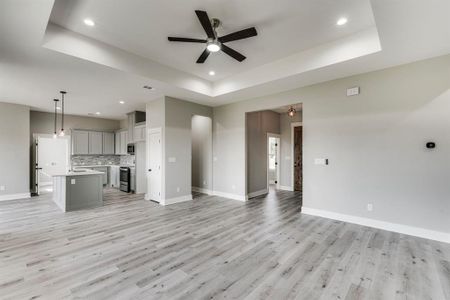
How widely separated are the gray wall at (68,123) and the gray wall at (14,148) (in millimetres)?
792

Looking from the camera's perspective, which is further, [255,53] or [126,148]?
[126,148]

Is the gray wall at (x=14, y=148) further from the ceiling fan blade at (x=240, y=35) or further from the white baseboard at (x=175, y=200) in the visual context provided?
the ceiling fan blade at (x=240, y=35)

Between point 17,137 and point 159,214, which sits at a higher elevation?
point 17,137

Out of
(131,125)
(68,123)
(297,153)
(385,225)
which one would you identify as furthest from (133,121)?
(385,225)

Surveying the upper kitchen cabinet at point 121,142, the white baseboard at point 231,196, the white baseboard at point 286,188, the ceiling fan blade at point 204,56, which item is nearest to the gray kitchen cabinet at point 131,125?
the upper kitchen cabinet at point 121,142

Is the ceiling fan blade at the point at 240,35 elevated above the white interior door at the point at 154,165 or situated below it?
above

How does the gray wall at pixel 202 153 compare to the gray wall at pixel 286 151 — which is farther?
the gray wall at pixel 286 151

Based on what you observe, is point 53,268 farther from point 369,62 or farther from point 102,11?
point 369,62

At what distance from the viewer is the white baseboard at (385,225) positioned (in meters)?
3.26

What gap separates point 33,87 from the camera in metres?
4.73

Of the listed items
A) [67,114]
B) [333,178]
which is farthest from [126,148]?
[333,178]

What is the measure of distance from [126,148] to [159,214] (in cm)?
440

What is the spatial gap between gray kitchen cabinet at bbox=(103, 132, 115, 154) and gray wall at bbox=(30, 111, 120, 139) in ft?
1.35

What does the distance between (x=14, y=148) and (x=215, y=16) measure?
7.32 m
